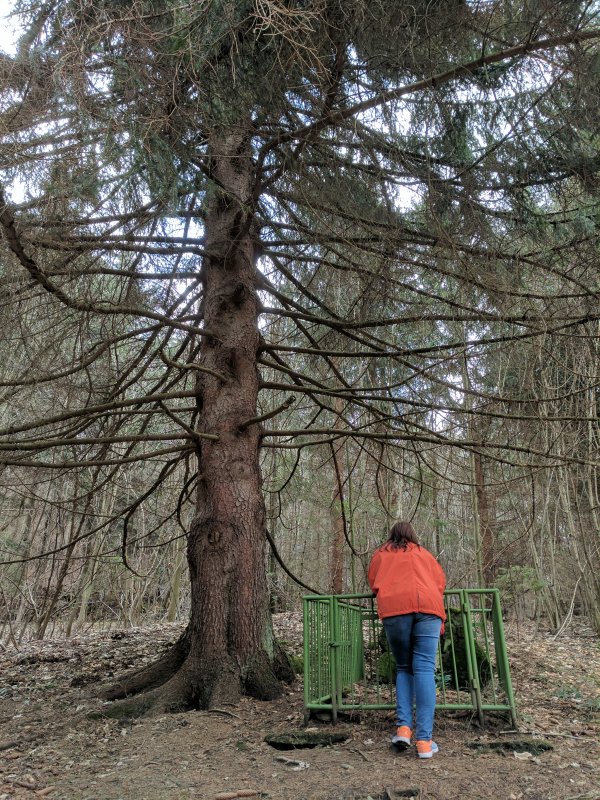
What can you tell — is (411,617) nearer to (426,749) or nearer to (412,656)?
(412,656)

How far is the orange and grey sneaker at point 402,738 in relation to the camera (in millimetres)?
3771

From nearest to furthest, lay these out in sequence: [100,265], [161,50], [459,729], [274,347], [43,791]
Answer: [43,791] < [161,50] < [459,729] < [100,265] < [274,347]

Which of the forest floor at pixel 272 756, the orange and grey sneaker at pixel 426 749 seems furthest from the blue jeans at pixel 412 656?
the forest floor at pixel 272 756

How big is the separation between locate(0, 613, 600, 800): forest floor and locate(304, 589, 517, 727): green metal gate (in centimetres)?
17

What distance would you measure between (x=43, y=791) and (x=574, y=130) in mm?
5548

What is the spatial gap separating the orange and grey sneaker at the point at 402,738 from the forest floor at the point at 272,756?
6 centimetres

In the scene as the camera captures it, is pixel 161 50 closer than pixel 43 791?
No

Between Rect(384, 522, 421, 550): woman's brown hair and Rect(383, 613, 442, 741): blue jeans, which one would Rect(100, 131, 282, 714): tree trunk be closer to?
Rect(383, 613, 442, 741): blue jeans

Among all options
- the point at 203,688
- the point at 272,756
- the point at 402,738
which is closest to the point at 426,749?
the point at 402,738

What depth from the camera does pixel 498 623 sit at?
4.48 meters

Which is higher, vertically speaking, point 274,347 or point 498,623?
point 274,347

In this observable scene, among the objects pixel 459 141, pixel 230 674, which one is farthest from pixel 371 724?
pixel 459 141

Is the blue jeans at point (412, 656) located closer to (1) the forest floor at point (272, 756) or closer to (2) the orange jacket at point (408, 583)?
(2) the orange jacket at point (408, 583)

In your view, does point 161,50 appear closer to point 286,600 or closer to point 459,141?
point 459,141
